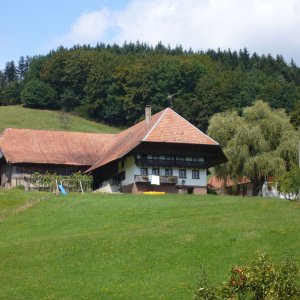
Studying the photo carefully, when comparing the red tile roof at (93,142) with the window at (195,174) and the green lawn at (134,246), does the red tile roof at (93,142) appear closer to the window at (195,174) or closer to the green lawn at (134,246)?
the window at (195,174)

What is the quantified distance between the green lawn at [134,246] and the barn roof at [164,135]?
62.1 ft

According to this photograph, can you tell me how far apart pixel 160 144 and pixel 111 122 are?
70094mm

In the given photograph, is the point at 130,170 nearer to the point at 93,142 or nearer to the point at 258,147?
the point at 258,147

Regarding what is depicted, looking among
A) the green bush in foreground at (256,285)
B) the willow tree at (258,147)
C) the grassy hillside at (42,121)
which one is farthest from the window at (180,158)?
the grassy hillside at (42,121)

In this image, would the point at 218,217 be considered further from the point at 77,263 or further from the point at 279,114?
the point at 279,114

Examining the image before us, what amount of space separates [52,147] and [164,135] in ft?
46.4

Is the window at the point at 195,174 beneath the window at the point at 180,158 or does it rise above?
beneath

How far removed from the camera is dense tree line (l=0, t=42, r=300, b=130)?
120625 mm

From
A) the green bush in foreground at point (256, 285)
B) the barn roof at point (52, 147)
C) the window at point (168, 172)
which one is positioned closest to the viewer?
the green bush in foreground at point (256, 285)

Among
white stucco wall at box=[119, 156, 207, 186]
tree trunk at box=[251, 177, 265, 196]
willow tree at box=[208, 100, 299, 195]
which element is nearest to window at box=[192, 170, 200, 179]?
white stucco wall at box=[119, 156, 207, 186]

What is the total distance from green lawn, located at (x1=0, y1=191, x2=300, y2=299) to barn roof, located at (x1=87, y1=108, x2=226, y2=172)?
18.9 m

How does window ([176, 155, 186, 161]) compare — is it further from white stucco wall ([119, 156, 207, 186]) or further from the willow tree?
the willow tree

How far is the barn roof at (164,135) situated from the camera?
6406 centimetres

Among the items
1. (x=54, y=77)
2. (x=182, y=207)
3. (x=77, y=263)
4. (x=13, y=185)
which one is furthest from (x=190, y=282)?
(x=54, y=77)
